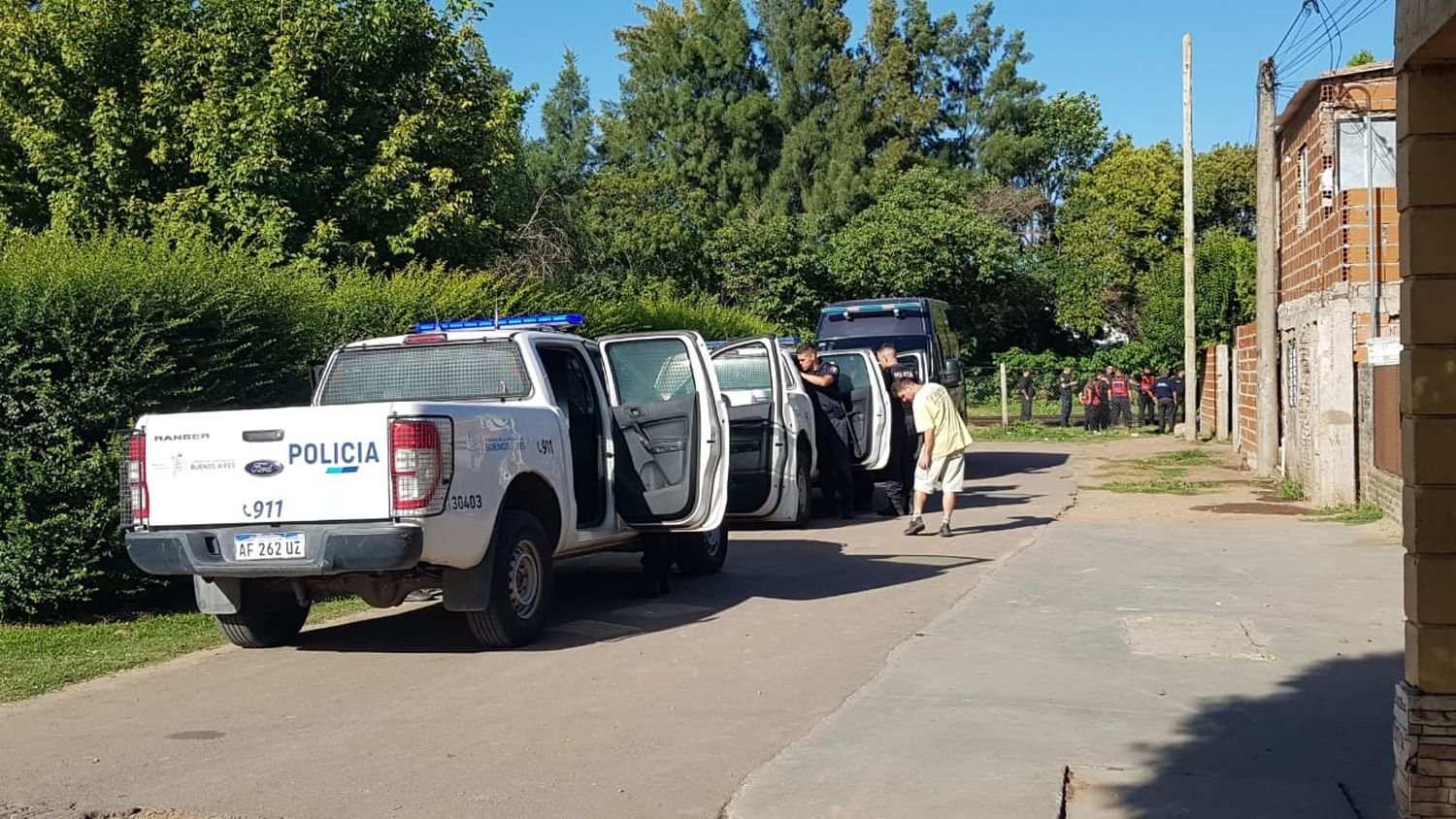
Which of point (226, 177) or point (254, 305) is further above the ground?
point (226, 177)

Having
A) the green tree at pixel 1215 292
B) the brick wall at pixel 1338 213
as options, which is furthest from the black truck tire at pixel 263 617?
the green tree at pixel 1215 292

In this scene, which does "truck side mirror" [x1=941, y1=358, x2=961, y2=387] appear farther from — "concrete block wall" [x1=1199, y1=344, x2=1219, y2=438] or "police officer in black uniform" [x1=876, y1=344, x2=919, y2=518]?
"concrete block wall" [x1=1199, y1=344, x2=1219, y2=438]

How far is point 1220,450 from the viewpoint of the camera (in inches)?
1103

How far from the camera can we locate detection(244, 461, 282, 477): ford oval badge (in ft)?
26.2

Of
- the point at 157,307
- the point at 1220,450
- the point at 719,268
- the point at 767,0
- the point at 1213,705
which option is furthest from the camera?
the point at 767,0

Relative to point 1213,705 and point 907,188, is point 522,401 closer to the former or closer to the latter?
point 1213,705

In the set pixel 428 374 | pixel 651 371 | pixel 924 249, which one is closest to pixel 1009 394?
pixel 924 249

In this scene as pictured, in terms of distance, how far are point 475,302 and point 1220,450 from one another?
703 inches

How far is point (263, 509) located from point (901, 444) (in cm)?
1007

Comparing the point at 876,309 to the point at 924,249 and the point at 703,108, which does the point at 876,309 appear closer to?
the point at 924,249

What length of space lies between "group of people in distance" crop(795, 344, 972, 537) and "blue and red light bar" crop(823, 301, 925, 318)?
557 centimetres

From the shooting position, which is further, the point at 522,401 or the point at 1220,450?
the point at 1220,450

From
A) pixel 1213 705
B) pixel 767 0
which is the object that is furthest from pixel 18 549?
pixel 767 0

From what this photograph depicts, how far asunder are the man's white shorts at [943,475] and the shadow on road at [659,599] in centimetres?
55
